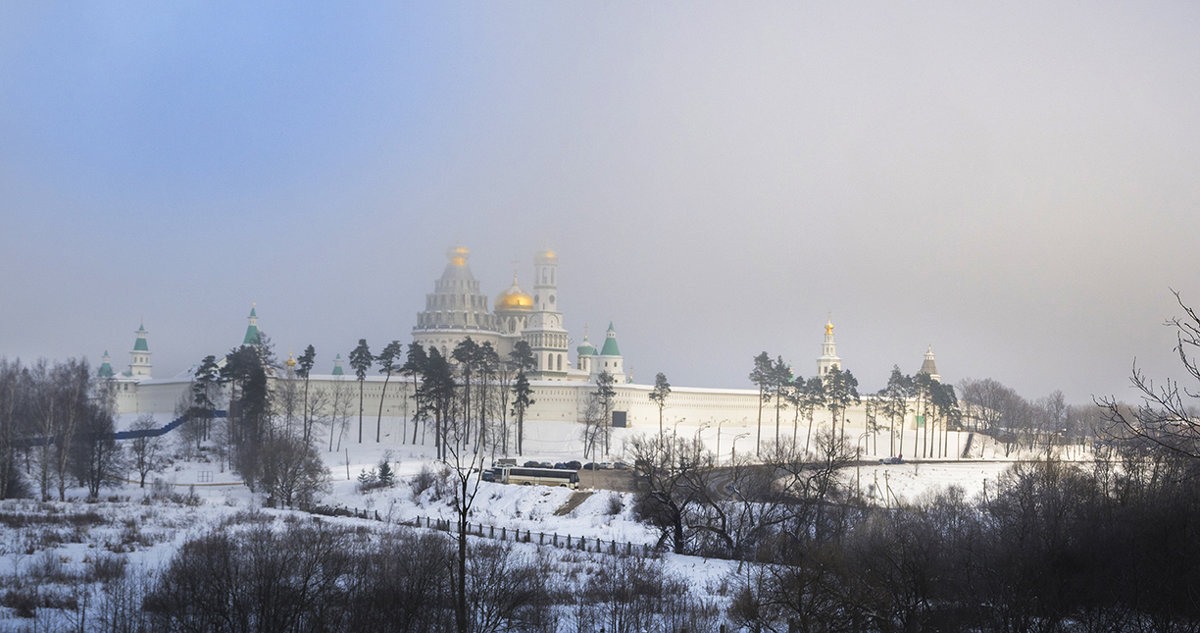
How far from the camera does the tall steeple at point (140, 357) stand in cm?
10406

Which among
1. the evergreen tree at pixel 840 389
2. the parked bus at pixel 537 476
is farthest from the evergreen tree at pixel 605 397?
the parked bus at pixel 537 476

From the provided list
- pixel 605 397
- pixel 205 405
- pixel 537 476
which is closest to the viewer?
pixel 537 476

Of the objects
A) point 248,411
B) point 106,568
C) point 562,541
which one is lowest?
point 562,541

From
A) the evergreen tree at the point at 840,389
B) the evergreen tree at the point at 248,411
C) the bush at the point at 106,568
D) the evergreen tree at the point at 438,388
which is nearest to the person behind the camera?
the bush at the point at 106,568

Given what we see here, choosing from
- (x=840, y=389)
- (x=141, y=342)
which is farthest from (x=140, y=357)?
(x=840, y=389)

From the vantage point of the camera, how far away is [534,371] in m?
80.6

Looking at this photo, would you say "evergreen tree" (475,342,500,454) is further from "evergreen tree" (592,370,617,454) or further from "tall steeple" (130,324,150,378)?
"tall steeple" (130,324,150,378)

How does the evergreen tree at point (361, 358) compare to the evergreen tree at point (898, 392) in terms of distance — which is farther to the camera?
the evergreen tree at point (898, 392)

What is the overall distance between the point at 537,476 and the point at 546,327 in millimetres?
46999

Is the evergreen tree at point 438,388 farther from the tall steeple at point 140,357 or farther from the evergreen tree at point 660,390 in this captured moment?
the tall steeple at point 140,357

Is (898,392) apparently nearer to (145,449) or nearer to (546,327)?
(546,327)

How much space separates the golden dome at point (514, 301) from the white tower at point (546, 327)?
97 centimetres

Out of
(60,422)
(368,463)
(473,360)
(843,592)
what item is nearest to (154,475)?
(60,422)

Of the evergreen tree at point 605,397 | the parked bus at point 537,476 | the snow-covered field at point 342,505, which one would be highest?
the evergreen tree at point 605,397
